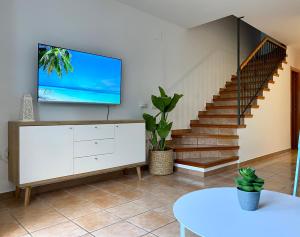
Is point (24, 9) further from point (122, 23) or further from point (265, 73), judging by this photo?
point (265, 73)

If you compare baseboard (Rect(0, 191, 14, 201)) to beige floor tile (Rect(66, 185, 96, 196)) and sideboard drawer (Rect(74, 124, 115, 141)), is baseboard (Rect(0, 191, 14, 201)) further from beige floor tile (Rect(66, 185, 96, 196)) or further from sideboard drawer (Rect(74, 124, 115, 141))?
sideboard drawer (Rect(74, 124, 115, 141))

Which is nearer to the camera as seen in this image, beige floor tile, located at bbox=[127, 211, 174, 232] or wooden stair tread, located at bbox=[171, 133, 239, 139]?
beige floor tile, located at bbox=[127, 211, 174, 232]

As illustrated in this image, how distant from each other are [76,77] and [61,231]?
1.76m

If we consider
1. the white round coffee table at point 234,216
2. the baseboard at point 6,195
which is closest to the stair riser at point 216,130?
the white round coffee table at point 234,216

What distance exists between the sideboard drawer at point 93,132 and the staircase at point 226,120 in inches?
52.7

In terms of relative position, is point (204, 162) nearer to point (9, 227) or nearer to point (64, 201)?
point (64, 201)

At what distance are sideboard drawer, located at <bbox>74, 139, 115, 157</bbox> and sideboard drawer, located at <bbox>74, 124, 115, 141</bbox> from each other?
49mm

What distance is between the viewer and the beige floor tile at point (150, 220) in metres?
1.99

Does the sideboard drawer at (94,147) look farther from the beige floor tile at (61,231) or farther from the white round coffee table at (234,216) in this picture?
the white round coffee table at (234,216)

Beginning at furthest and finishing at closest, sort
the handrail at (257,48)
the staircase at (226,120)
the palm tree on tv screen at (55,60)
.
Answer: the handrail at (257,48) → the staircase at (226,120) → the palm tree on tv screen at (55,60)

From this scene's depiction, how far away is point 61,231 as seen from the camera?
190 cm

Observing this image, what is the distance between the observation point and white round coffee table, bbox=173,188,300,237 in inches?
40.3

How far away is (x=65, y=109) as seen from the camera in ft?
10.2

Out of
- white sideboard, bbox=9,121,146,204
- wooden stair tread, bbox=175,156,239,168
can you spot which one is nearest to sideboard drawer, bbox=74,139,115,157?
white sideboard, bbox=9,121,146,204
